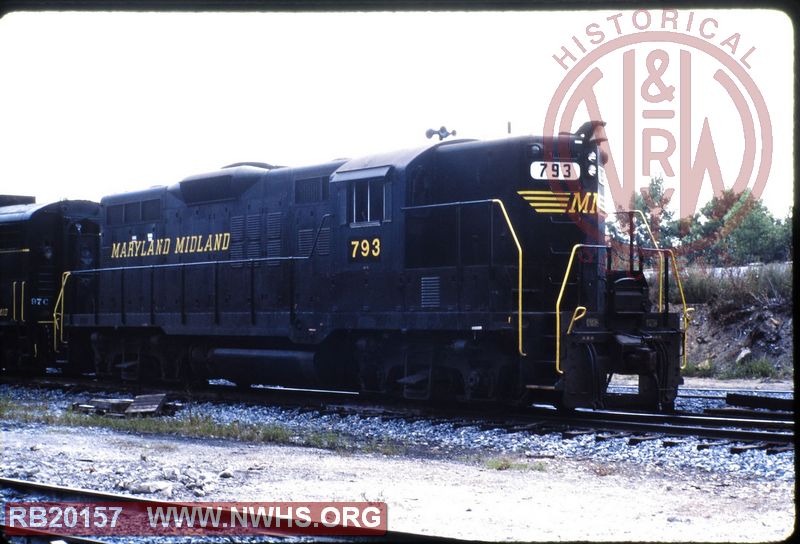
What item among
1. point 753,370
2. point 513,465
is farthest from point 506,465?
point 753,370

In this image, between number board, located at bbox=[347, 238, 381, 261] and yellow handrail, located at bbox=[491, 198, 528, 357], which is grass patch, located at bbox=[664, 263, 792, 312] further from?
number board, located at bbox=[347, 238, 381, 261]

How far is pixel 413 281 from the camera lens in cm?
1290

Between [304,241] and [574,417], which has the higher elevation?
[304,241]

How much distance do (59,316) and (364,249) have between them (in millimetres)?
9890

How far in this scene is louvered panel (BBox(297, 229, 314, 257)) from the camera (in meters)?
14.7

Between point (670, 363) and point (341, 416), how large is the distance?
477cm

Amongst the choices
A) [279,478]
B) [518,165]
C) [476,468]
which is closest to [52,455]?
[279,478]

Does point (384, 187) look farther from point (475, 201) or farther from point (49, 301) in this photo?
point (49, 301)

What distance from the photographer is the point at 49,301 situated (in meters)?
20.5

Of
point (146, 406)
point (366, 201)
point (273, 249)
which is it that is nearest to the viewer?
point (366, 201)

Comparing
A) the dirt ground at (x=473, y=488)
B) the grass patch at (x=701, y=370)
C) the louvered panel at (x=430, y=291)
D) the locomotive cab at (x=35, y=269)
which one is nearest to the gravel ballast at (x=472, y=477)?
the dirt ground at (x=473, y=488)

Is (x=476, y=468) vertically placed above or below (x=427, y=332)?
below

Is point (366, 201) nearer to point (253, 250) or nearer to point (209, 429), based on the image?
point (253, 250)

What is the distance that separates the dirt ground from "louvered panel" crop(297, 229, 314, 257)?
4.70 meters
